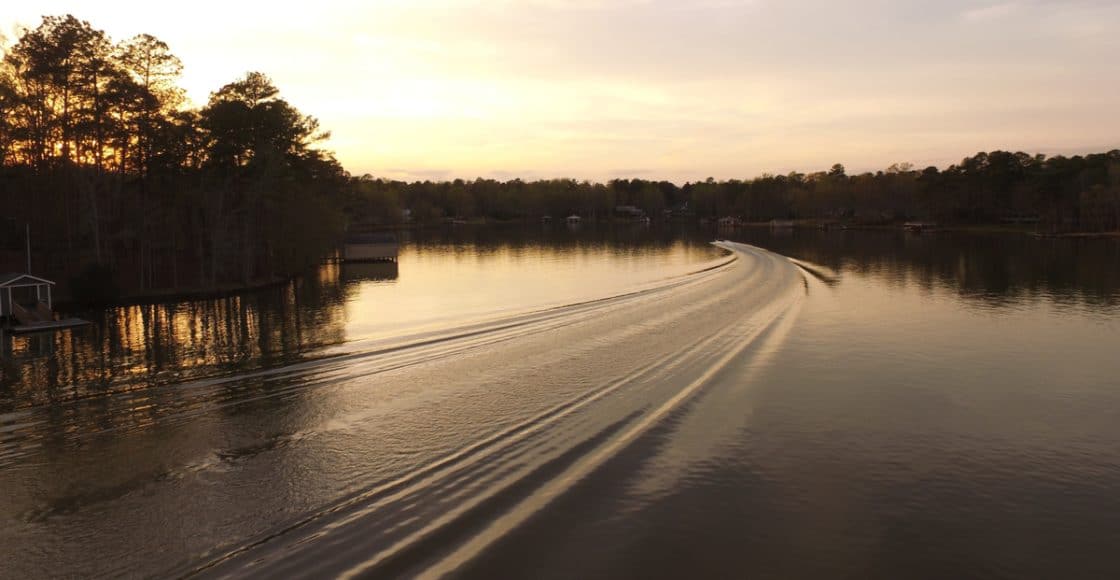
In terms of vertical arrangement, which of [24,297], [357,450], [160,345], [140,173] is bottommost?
[357,450]

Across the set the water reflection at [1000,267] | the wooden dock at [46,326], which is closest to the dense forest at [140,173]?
the wooden dock at [46,326]

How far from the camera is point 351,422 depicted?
61.9 ft

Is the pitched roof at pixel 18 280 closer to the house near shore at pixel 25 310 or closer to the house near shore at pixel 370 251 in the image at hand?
Answer: the house near shore at pixel 25 310

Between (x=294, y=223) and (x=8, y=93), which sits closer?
(x=8, y=93)

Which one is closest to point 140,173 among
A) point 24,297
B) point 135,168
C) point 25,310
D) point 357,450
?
point 135,168

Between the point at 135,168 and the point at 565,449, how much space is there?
194 feet

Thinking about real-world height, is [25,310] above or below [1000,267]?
above

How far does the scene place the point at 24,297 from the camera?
4034 cm

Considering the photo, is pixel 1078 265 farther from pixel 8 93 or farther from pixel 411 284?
pixel 8 93

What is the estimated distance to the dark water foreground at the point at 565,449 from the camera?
39.3 ft

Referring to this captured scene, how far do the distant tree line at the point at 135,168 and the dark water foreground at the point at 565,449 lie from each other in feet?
82.9

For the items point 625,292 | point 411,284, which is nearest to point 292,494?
point 625,292

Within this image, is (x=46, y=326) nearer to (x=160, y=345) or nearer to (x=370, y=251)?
(x=160, y=345)

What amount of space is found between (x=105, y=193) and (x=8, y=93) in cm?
1062
